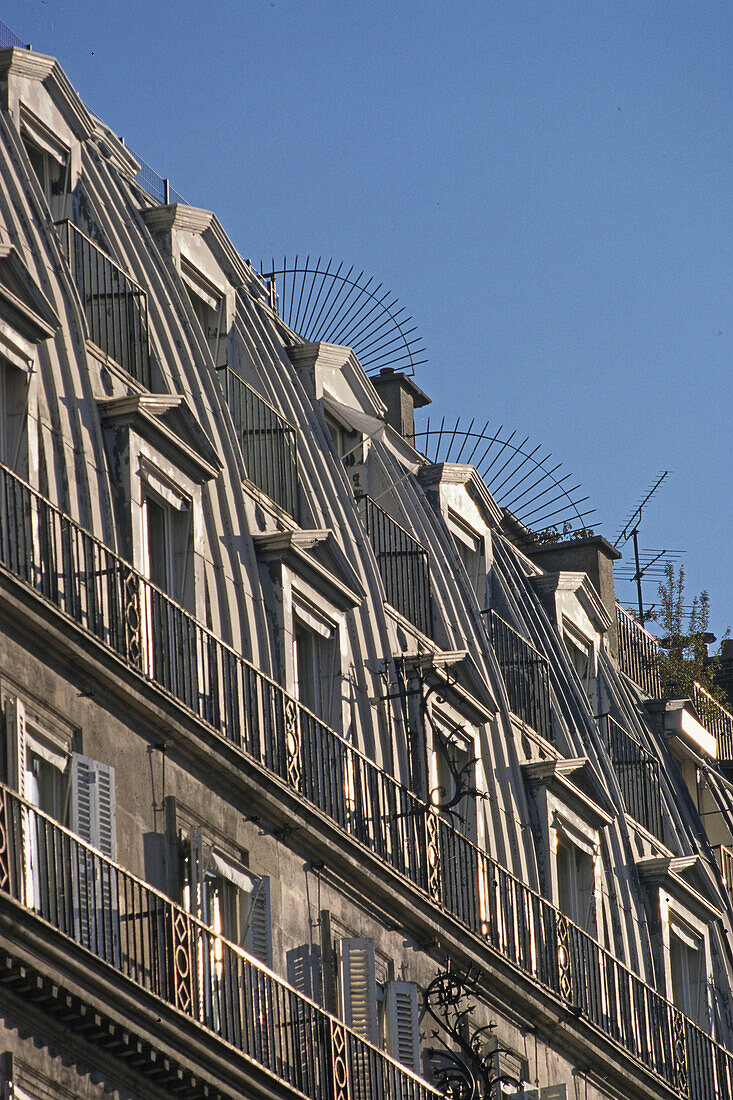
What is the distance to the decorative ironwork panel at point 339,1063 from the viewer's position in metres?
28.2

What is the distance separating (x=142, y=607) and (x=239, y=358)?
754 centimetres

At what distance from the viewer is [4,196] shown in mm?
28578

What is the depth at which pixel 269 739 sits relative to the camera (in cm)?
3003

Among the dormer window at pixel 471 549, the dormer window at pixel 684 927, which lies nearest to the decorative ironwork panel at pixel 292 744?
the dormer window at pixel 471 549

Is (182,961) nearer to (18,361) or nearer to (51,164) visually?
(18,361)

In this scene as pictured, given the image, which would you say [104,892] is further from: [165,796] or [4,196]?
[4,196]

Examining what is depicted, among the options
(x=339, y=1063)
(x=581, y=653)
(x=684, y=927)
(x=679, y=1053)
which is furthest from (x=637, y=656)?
(x=339, y=1063)

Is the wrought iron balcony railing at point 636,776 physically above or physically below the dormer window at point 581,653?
below

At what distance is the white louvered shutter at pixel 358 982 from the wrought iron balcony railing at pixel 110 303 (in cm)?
713

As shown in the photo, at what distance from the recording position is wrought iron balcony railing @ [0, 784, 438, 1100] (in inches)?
939

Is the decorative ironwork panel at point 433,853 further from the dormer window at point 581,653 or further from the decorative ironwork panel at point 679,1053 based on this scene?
the dormer window at point 581,653

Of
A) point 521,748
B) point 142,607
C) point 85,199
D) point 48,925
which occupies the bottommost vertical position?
point 48,925

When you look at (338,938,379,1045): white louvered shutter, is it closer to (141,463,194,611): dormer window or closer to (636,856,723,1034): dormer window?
(141,463,194,611): dormer window

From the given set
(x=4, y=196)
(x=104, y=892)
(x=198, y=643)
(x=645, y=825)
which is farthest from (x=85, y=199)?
(x=645, y=825)
